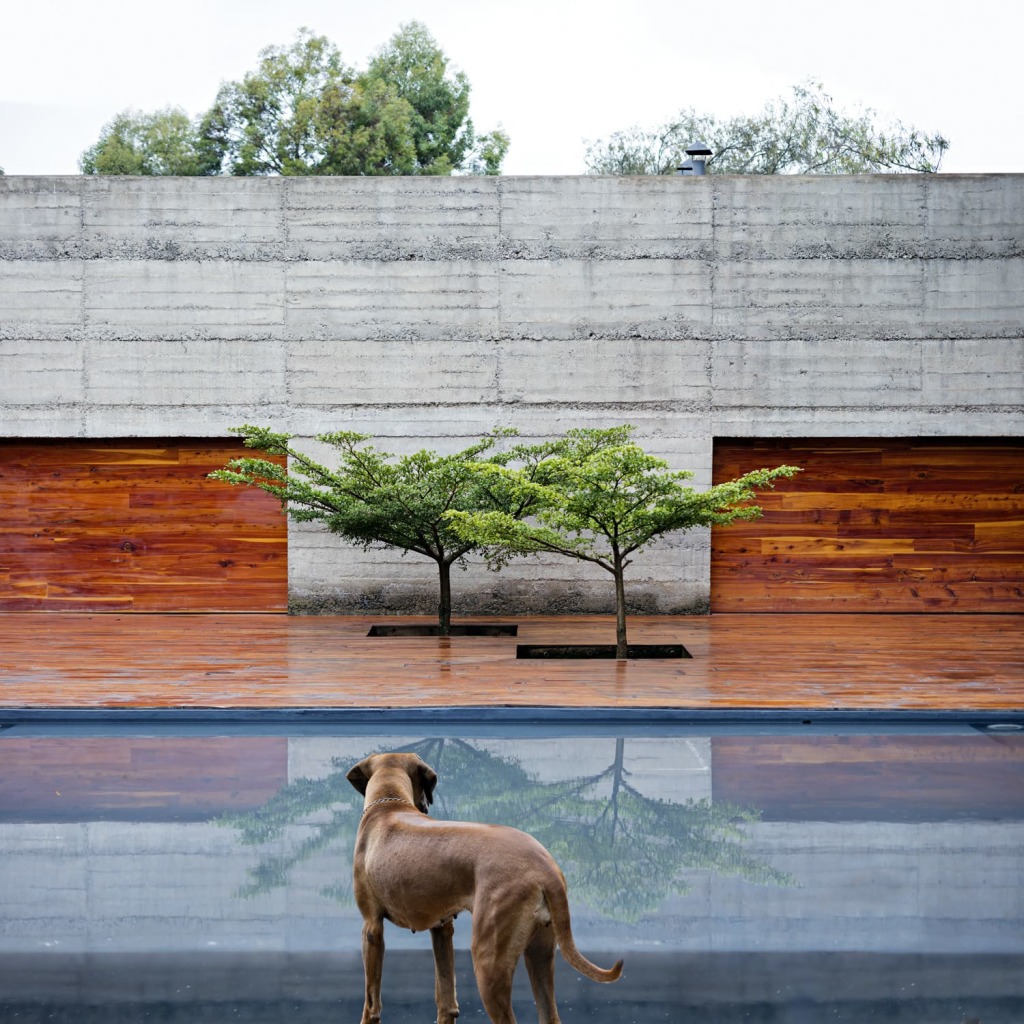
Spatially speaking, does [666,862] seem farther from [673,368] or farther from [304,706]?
[673,368]

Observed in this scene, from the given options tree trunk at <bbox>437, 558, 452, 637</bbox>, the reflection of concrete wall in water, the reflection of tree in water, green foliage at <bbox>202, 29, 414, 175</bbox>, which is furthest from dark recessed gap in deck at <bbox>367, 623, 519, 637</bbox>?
green foliage at <bbox>202, 29, 414, 175</bbox>

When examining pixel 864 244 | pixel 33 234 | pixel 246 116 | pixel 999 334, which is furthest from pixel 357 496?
pixel 246 116

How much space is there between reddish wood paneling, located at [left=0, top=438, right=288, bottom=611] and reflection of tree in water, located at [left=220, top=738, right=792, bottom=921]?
23.3ft

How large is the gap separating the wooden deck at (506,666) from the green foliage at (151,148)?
31.8 metres

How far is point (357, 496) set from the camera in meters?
11.0

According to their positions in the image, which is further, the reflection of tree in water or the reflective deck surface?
the reflection of tree in water

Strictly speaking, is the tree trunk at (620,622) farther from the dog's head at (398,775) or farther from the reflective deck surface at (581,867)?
the dog's head at (398,775)

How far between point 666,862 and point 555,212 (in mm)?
9072

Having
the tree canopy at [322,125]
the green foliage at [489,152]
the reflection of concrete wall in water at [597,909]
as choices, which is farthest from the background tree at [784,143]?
the reflection of concrete wall in water at [597,909]

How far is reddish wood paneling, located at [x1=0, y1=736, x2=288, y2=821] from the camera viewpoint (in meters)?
5.38

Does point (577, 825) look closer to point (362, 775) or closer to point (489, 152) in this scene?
point (362, 775)

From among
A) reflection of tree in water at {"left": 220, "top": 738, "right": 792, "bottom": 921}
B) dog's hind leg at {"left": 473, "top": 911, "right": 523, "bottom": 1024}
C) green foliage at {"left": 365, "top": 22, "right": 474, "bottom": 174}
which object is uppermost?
green foliage at {"left": 365, "top": 22, "right": 474, "bottom": 174}

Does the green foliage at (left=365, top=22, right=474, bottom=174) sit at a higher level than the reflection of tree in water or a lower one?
higher

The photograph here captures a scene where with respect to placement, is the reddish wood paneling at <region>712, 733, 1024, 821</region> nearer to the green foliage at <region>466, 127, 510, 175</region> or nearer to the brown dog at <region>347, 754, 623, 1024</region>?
the brown dog at <region>347, 754, 623, 1024</region>
